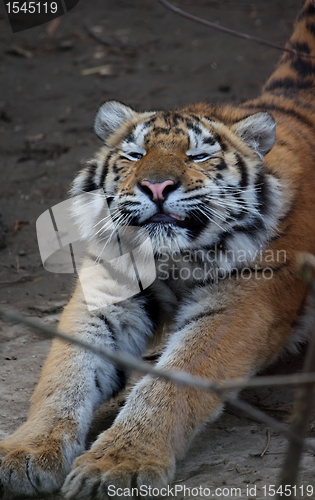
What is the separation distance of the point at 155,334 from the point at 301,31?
2.31 m

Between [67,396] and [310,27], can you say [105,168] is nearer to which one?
[67,396]

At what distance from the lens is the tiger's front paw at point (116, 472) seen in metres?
1.88

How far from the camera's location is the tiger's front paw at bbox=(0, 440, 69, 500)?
6.43 feet

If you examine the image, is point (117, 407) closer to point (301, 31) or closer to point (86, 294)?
point (86, 294)

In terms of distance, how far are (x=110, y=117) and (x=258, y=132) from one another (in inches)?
28.1

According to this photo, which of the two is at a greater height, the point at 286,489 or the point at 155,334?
the point at 286,489

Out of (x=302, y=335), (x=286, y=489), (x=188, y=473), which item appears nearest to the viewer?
(x=286, y=489)

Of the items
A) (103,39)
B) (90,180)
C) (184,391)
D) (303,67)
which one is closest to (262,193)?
(90,180)

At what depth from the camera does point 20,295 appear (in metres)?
3.43

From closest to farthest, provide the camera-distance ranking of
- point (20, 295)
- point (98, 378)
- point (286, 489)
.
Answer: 1. point (286, 489)
2. point (98, 378)
3. point (20, 295)

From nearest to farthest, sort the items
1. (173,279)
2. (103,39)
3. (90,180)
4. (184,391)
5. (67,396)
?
(184,391), (67,396), (173,279), (90,180), (103,39)

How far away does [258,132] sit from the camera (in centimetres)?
259

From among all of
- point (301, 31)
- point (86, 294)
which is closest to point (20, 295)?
point (86, 294)

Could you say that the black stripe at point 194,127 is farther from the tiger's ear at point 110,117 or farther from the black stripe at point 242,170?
the tiger's ear at point 110,117
